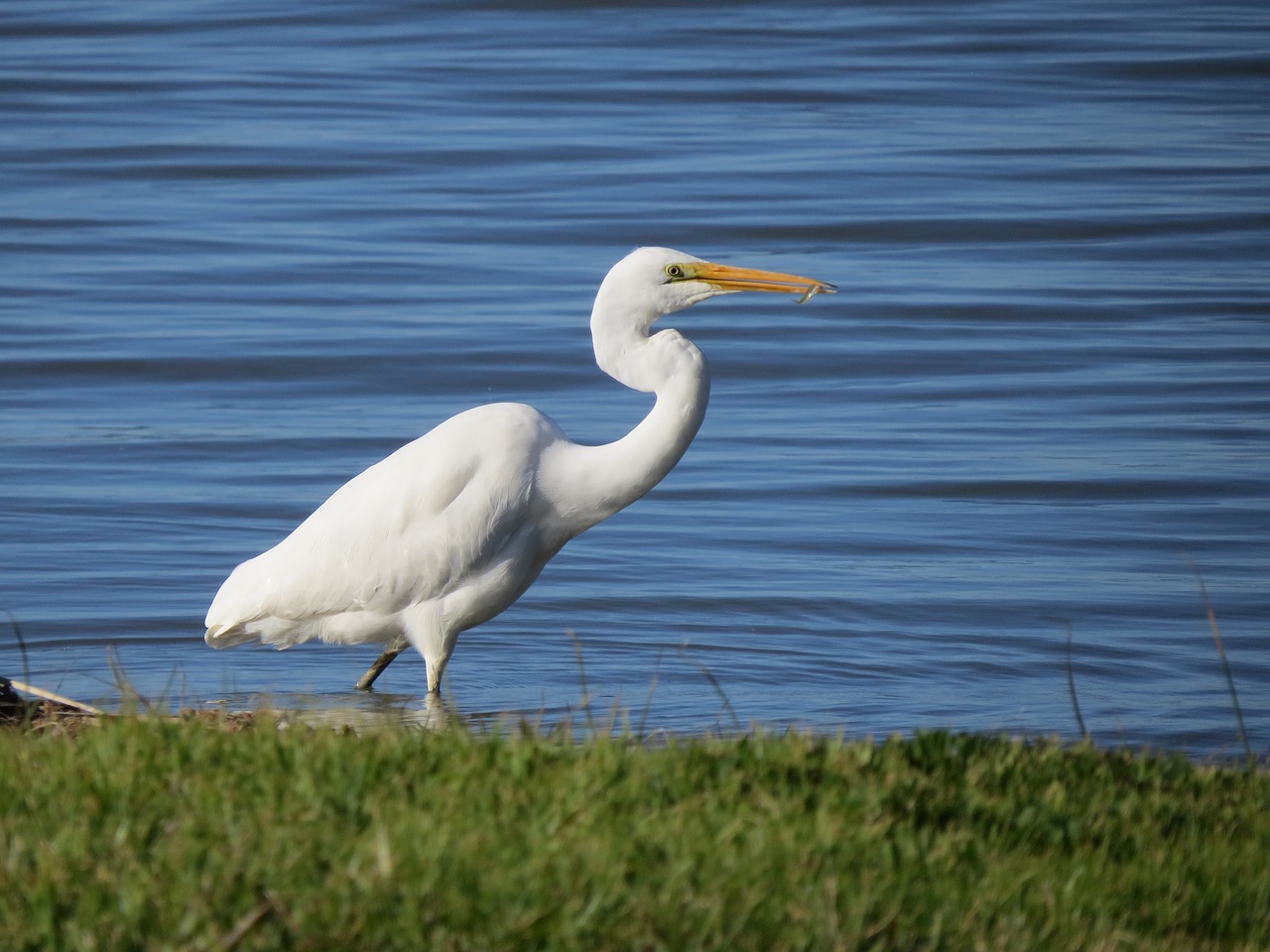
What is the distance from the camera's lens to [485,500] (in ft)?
21.2

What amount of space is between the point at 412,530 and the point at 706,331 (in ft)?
31.7

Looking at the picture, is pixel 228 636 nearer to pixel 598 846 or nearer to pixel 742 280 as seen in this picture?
pixel 742 280

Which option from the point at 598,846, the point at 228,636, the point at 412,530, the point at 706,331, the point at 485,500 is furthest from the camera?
the point at 706,331

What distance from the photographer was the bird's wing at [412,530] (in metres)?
6.50

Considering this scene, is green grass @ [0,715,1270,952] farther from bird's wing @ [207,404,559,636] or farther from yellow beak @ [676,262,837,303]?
yellow beak @ [676,262,837,303]

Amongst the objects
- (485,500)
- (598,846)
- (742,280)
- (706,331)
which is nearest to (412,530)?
(485,500)

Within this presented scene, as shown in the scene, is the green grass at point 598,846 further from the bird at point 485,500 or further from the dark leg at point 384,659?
the dark leg at point 384,659

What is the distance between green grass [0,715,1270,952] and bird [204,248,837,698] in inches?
87.8

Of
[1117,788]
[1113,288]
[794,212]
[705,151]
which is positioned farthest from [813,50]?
[1117,788]

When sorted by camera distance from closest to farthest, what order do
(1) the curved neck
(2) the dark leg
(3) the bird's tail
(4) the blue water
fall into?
1. (1) the curved neck
2. (3) the bird's tail
3. (2) the dark leg
4. (4) the blue water

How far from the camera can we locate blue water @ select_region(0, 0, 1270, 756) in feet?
27.2

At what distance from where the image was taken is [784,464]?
1181 cm

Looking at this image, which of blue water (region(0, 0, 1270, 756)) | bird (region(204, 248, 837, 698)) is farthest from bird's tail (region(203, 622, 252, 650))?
blue water (region(0, 0, 1270, 756))

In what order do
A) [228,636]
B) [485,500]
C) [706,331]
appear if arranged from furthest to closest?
[706,331] < [228,636] < [485,500]
